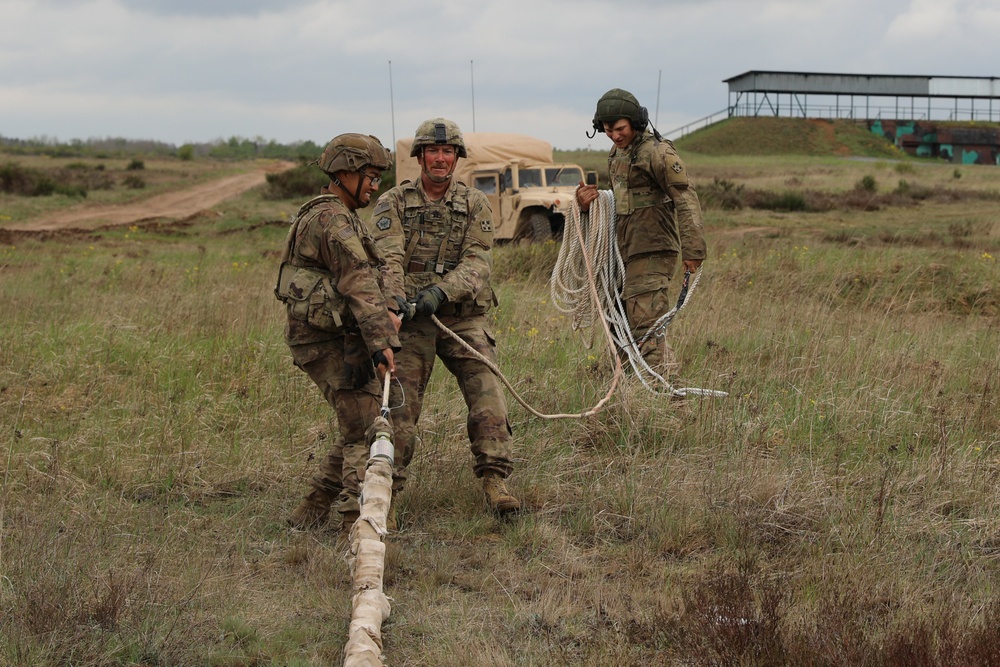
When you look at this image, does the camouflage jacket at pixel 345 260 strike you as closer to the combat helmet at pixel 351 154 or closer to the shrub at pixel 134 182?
the combat helmet at pixel 351 154

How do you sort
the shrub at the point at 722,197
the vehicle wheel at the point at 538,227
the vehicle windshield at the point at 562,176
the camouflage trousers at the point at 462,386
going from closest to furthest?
the camouflage trousers at the point at 462,386 < the vehicle wheel at the point at 538,227 < the vehicle windshield at the point at 562,176 < the shrub at the point at 722,197

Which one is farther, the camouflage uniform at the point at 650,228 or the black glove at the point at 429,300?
the camouflage uniform at the point at 650,228

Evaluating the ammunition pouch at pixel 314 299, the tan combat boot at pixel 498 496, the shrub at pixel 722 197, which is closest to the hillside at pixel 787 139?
the shrub at pixel 722 197

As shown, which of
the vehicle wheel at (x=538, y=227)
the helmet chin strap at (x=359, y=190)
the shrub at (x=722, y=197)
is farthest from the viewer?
the shrub at (x=722, y=197)

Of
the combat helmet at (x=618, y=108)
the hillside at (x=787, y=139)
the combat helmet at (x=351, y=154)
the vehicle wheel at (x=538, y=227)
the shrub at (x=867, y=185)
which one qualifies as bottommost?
the vehicle wheel at (x=538, y=227)

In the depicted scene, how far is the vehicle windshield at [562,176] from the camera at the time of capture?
1639 cm

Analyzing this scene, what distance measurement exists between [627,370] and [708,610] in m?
2.98

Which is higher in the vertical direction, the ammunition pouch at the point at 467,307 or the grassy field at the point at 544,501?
the ammunition pouch at the point at 467,307

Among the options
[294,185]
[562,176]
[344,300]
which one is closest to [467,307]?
[344,300]

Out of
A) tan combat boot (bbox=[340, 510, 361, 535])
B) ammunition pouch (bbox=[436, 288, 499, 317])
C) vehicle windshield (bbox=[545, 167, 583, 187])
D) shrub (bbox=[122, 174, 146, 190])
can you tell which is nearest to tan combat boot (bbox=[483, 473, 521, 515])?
tan combat boot (bbox=[340, 510, 361, 535])

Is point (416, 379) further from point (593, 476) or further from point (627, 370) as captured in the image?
point (627, 370)

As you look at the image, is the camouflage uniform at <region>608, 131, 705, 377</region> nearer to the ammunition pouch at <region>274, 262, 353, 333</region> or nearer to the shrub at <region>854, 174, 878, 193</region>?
the ammunition pouch at <region>274, 262, 353, 333</region>

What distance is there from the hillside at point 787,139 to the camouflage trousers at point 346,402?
5137cm

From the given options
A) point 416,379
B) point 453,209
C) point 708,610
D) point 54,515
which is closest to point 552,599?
point 708,610
